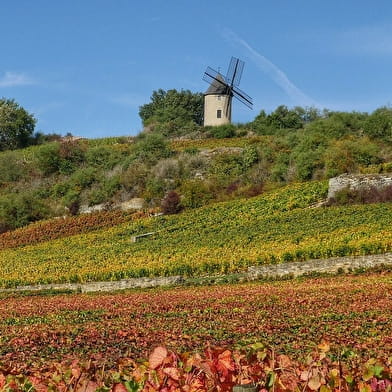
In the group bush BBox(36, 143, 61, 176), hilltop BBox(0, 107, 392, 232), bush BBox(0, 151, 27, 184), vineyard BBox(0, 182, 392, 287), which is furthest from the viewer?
bush BBox(0, 151, 27, 184)

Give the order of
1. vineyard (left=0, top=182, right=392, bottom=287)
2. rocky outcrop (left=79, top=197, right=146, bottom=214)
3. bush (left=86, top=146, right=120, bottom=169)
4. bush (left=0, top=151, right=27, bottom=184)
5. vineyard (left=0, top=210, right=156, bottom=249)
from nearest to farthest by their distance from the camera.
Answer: vineyard (left=0, top=182, right=392, bottom=287) < vineyard (left=0, top=210, right=156, bottom=249) < rocky outcrop (left=79, top=197, right=146, bottom=214) < bush (left=86, top=146, right=120, bottom=169) < bush (left=0, top=151, right=27, bottom=184)

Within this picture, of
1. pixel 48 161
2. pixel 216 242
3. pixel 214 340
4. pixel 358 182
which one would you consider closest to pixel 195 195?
pixel 358 182

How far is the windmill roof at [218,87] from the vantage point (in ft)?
283

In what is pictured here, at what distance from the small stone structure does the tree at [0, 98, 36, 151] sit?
200 ft

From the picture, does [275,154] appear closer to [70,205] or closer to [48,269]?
[70,205]

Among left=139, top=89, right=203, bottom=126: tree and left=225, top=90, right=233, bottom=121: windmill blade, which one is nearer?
left=225, top=90, right=233, bottom=121: windmill blade

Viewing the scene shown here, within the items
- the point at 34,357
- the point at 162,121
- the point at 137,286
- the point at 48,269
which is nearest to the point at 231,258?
the point at 137,286

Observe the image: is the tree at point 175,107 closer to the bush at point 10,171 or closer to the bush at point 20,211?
the bush at point 10,171

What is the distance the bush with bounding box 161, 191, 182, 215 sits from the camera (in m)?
54.2

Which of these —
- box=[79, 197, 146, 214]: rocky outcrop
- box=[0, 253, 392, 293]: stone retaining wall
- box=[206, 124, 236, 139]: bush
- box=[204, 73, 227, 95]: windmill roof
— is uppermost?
box=[204, 73, 227, 95]: windmill roof

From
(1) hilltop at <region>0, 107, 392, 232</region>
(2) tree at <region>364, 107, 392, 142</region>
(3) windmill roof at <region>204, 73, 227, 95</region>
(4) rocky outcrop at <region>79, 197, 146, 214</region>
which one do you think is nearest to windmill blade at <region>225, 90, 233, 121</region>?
(3) windmill roof at <region>204, 73, 227, 95</region>

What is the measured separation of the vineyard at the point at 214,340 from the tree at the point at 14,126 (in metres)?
73.8

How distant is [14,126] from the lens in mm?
96000

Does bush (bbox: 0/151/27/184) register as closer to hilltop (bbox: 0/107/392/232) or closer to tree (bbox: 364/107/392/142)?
hilltop (bbox: 0/107/392/232)
